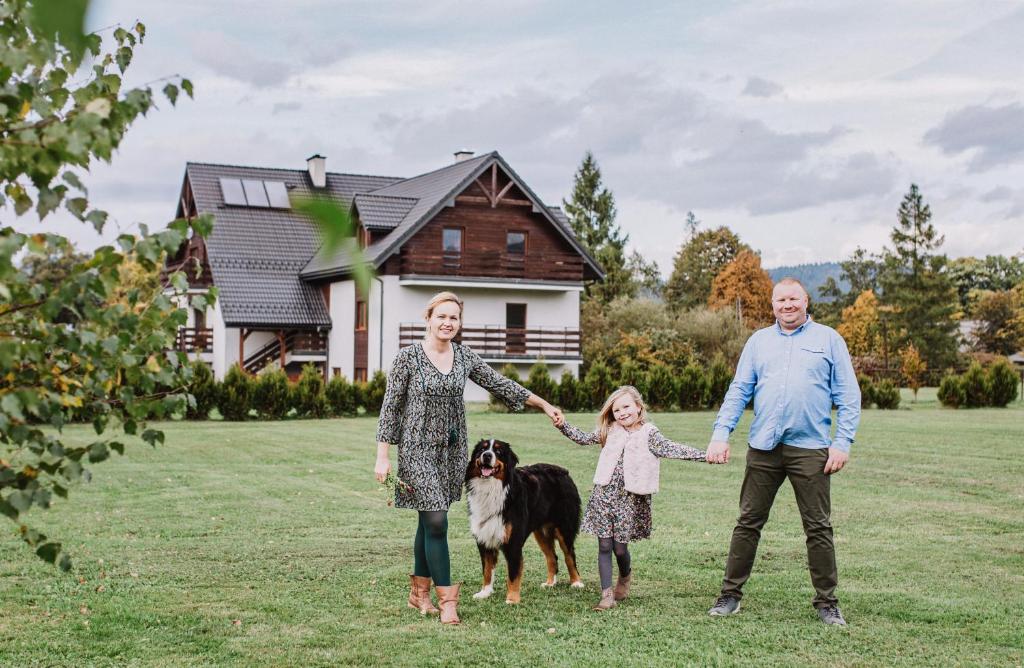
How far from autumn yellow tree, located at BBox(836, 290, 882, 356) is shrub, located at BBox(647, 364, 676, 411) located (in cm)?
4591

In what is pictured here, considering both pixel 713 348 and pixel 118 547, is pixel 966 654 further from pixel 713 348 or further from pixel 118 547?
pixel 713 348

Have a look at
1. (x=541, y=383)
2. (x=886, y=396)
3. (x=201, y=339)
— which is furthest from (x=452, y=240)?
(x=886, y=396)

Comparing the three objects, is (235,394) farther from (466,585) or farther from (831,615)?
(831,615)

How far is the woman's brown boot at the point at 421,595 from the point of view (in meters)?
6.85

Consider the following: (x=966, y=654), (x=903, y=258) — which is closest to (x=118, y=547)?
(x=966, y=654)

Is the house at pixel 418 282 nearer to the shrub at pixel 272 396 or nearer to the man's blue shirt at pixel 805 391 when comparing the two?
the shrub at pixel 272 396

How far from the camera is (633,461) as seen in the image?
7.00 metres

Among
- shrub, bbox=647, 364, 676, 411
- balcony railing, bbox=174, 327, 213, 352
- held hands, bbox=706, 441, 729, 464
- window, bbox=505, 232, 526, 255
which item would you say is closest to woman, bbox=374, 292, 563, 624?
held hands, bbox=706, 441, 729, 464

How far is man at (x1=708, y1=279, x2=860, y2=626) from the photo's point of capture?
21.1 ft

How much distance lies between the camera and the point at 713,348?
1759 inches

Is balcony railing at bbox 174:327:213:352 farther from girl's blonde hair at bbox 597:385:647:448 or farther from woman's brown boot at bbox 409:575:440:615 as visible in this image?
girl's blonde hair at bbox 597:385:647:448

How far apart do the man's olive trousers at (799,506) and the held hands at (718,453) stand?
15 cm

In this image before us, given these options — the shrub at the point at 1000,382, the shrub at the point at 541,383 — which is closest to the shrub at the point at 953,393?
the shrub at the point at 1000,382

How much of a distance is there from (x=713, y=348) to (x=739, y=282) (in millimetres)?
28647
